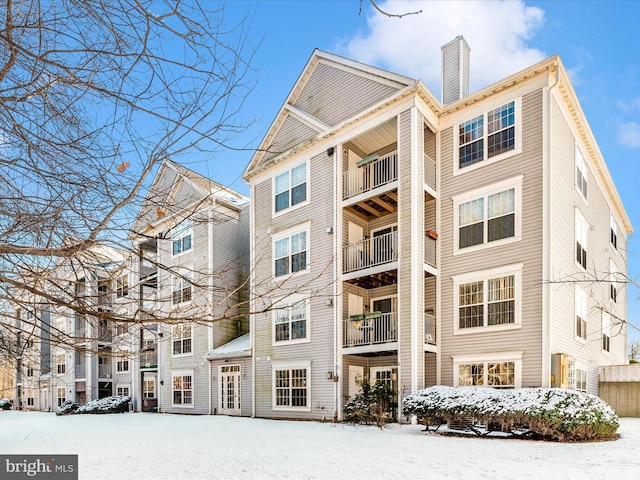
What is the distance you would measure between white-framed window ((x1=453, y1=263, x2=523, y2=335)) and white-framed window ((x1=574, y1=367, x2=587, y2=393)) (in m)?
3.86

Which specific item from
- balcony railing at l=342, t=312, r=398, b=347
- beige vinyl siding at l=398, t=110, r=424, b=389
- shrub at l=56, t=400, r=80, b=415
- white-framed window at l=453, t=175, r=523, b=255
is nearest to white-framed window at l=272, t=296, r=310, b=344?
balcony railing at l=342, t=312, r=398, b=347

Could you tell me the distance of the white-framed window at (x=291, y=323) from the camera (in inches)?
755

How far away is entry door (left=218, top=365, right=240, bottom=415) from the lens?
2214 cm

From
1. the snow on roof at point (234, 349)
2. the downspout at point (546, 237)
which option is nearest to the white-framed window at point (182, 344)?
the snow on roof at point (234, 349)

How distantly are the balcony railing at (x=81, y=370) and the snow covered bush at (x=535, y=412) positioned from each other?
3143 centimetres

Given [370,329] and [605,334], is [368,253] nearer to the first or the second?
Result: [370,329]

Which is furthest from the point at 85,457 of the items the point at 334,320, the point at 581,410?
the point at 581,410

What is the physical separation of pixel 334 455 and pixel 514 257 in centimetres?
875

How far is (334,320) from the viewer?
710 inches

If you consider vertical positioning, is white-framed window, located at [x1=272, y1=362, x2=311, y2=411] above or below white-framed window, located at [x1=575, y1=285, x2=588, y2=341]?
below

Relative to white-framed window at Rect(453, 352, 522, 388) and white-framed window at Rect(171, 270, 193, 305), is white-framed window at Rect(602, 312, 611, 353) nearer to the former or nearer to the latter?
white-framed window at Rect(453, 352, 522, 388)

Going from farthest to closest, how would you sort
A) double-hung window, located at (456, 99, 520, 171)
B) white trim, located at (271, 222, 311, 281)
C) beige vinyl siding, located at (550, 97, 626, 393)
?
white trim, located at (271, 222, 311, 281) < double-hung window, located at (456, 99, 520, 171) < beige vinyl siding, located at (550, 97, 626, 393)

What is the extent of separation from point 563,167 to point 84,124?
50.8ft

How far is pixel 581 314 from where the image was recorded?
57.3 ft
